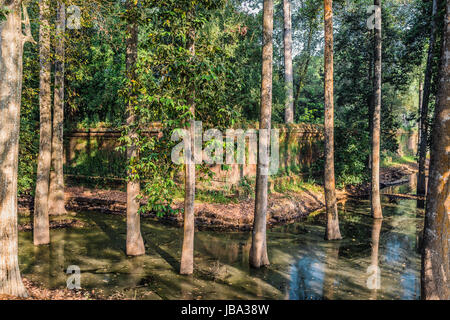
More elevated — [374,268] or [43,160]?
[43,160]

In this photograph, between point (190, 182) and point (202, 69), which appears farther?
point (190, 182)

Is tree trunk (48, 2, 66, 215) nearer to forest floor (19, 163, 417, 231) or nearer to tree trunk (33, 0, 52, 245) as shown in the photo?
forest floor (19, 163, 417, 231)

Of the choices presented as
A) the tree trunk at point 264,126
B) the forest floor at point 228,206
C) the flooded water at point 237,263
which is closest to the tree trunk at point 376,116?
the flooded water at point 237,263

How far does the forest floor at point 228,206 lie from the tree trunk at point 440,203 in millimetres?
8236

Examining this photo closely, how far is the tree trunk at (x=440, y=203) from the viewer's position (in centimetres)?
520

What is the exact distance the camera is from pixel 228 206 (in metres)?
14.4

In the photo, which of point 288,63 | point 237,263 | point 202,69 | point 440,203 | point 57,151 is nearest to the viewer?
point 440,203

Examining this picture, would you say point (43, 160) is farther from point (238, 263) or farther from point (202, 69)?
point (238, 263)

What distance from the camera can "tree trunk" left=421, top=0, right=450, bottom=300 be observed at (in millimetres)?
5203

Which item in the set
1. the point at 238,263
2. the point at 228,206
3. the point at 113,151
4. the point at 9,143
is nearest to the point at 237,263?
Result: the point at 238,263

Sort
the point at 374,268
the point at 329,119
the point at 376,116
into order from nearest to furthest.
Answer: the point at 374,268 < the point at 329,119 < the point at 376,116

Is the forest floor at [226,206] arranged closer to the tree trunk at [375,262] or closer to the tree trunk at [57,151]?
the tree trunk at [57,151]

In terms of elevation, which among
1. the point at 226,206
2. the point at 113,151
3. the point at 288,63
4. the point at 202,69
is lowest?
the point at 226,206

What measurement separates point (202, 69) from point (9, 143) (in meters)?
4.17
